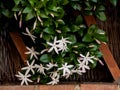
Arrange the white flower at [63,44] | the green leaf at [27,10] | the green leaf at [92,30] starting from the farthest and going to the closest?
the green leaf at [92,30] → the white flower at [63,44] → the green leaf at [27,10]

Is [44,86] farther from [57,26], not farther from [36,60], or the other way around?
[57,26]

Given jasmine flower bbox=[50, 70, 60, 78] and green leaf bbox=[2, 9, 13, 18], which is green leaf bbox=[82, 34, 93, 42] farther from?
green leaf bbox=[2, 9, 13, 18]

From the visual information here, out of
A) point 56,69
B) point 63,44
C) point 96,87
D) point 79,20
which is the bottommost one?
point 96,87

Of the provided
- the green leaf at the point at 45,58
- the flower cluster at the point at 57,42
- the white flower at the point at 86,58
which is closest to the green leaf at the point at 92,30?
the flower cluster at the point at 57,42

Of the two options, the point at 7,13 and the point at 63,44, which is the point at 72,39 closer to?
the point at 63,44

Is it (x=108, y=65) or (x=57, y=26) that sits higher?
(x=57, y=26)

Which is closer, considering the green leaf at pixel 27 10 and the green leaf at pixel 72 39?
the green leaf at pixel 27 10

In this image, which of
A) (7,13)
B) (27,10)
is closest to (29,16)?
(27,10)

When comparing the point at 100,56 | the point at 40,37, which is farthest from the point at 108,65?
the point at 40,37

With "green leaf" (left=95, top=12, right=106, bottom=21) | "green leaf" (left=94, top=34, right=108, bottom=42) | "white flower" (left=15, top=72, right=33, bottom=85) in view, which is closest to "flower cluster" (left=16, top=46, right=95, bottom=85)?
"white flower" (left=15, top=72, right=33, bottom=85)

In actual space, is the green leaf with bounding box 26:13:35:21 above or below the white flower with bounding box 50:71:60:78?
above

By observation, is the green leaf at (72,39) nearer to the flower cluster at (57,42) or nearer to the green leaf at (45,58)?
the flower cluster at (57,42)
